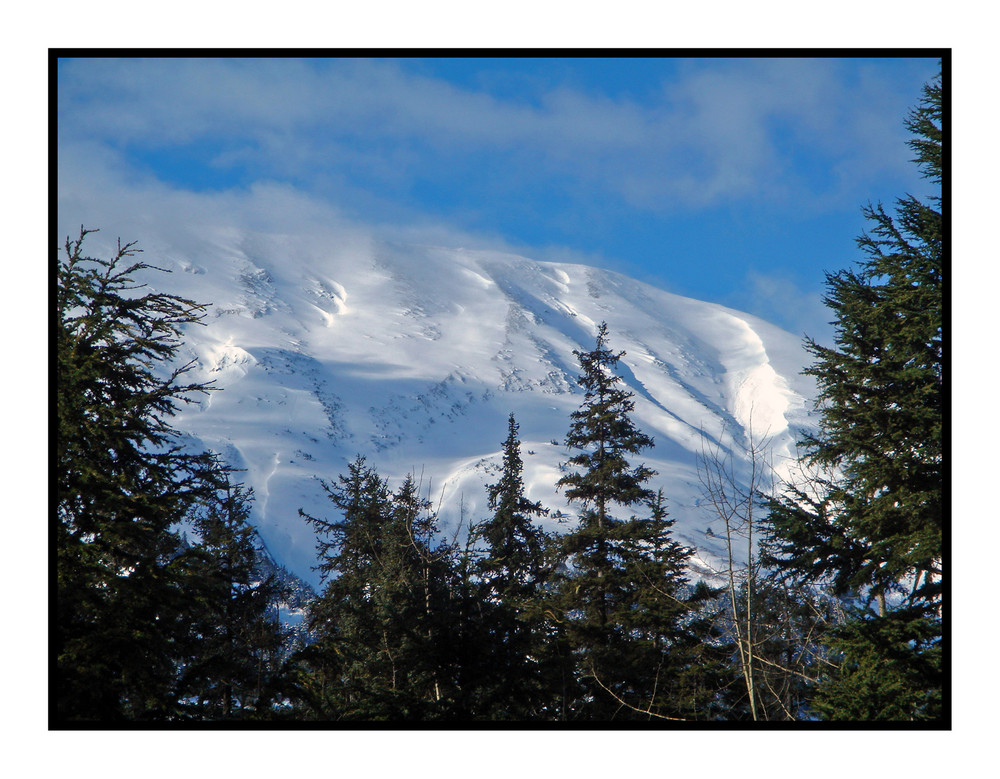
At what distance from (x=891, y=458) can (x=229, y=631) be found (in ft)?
29.5

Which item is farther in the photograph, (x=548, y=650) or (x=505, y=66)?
(x=548, y=650)

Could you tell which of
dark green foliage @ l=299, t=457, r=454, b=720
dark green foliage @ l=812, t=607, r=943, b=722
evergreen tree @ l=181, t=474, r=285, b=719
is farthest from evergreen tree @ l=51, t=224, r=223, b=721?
dark green foliage @ l=812, t=607, r=943, b=722

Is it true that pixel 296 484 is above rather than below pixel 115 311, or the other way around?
below

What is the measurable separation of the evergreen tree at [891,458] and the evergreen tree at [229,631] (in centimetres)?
641

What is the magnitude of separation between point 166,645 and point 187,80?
563 cm

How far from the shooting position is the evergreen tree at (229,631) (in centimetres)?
685

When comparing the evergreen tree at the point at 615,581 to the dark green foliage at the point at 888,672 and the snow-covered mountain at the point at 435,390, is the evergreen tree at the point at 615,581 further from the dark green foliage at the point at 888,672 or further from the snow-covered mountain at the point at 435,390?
the snow-covered mountain at the point at 435,390

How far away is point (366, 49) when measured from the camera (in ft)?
19.9

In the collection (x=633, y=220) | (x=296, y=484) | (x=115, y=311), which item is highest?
(x=633, y=220)

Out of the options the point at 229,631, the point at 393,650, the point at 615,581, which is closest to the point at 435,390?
the point at 615,581

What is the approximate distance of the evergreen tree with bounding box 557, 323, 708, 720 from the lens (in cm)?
1031

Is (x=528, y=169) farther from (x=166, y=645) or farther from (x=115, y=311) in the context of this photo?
(x=166, y=645)
